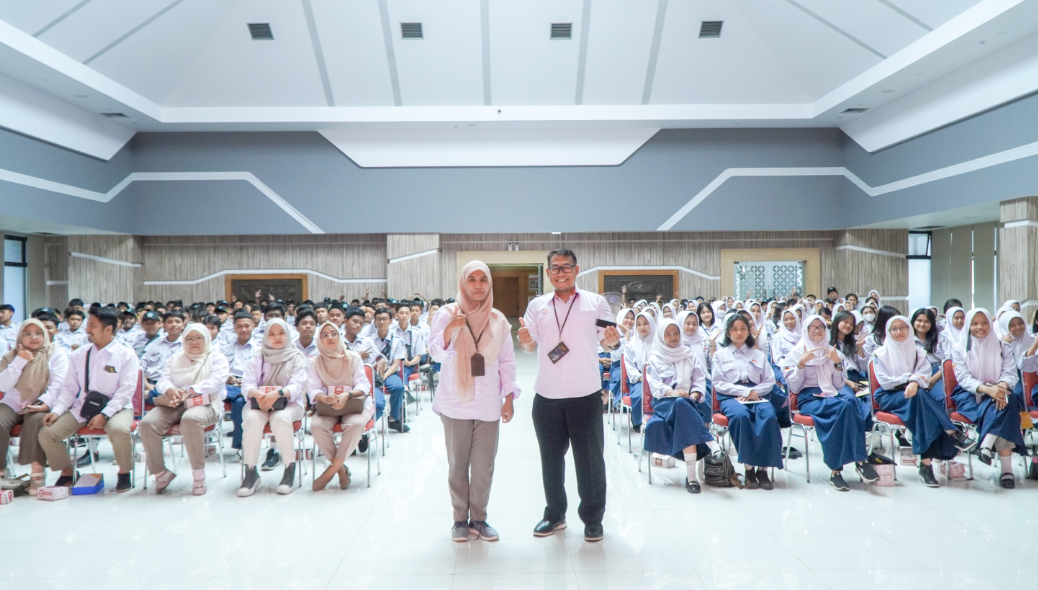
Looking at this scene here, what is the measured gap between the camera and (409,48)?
1311 cm

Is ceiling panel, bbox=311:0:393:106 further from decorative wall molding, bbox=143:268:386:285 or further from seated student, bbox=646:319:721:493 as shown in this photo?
seated student, bbox=646:319:721:493

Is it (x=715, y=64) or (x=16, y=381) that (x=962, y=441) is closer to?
(x=16, y=381)

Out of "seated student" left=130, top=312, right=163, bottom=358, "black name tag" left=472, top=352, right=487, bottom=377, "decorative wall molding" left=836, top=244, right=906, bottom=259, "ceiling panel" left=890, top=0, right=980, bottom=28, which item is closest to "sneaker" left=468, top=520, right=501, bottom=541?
"black name tag" left=472, top=352, right=487, bottom=377

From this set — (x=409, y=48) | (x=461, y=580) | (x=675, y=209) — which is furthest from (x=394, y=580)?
(x=675, y=209)

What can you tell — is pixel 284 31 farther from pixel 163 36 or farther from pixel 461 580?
pixel 461 580

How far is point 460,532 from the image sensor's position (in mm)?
3857

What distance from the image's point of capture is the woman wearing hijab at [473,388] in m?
3.67

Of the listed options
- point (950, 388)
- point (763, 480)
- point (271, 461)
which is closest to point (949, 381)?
point (950, 388)

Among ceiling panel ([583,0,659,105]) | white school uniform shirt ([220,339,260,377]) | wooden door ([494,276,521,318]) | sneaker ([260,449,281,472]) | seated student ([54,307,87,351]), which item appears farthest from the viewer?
wooden door ([494,276,521,318])

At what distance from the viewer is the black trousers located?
3723 mm

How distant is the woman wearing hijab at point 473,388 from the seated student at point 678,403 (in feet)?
5.22

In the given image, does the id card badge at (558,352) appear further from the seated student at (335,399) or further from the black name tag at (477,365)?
the seated student at (335,399)

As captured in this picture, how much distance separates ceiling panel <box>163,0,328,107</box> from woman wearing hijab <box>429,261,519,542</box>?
1113 centimetres

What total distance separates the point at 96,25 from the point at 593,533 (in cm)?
1177
